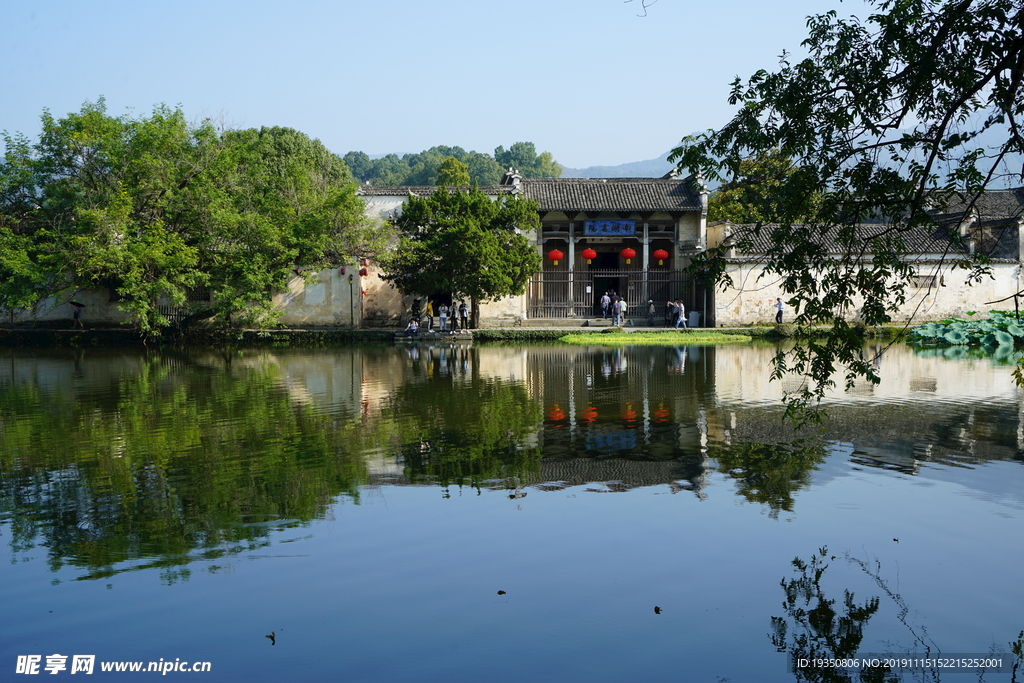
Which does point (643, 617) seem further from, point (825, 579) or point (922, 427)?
point (922, 427)

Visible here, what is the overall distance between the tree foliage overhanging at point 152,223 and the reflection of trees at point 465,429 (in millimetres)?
13051

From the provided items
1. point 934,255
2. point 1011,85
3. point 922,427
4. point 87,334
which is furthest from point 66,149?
point 934,255

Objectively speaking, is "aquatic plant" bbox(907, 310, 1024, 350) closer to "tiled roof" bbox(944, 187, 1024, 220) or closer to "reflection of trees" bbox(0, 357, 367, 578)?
"tiled roof" bbox(944, 187, 1024, 220)

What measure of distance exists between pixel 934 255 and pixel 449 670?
3141 cm

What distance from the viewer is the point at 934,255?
31219 mm

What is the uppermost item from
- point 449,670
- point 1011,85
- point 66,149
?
point 66,149

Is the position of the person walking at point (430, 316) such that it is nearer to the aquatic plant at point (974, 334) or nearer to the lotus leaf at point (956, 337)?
the aquatic plant at point (974, 334)

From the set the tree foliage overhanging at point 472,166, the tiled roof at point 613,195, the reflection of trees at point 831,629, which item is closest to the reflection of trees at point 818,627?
the reflection of trees at point 831,629

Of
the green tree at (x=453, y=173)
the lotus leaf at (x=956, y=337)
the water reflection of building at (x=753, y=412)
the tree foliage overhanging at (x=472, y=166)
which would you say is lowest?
the water reflection of building at (x=753, y=412)

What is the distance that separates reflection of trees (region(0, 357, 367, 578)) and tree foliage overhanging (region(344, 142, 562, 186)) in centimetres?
6937

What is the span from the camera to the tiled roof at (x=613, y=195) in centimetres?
3123

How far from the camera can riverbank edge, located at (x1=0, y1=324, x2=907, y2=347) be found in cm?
2728

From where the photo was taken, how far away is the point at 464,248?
26234mm

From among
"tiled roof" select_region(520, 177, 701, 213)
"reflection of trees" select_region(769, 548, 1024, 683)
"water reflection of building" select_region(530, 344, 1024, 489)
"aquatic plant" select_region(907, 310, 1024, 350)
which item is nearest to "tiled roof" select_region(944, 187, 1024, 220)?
"aquatic plant" select_region(907, 310, 1024, 350)
